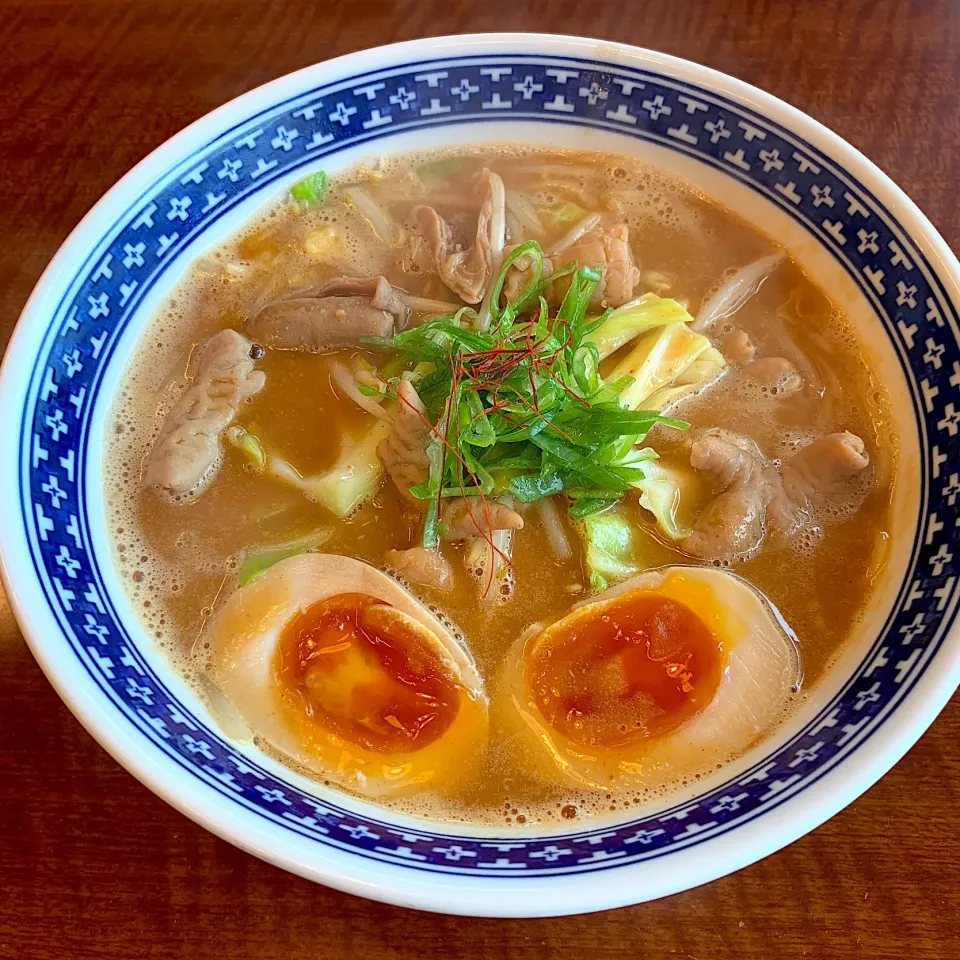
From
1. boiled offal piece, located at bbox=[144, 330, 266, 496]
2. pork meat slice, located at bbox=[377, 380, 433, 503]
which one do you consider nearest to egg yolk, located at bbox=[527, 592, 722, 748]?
pork meat slice, located at bbox=[377, 380, 433, 503]

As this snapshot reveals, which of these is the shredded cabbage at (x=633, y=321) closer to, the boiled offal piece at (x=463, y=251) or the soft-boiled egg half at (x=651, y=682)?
the boiled offal piece at (x=463, y=251)

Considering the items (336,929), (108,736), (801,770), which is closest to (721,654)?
(801,770)

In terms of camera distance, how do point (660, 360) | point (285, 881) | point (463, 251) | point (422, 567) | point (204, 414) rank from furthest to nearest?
point (463, 251), point (660, 360), point (204, 414), point (422, 567), point (285, 881)

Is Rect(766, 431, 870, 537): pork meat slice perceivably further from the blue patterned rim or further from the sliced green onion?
the sliced green onion

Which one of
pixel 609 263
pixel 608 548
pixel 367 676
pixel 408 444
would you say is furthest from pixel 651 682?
pixel 609 263

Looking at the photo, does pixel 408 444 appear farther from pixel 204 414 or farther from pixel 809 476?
pixel 809 476

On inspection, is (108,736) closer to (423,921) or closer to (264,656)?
(264,656)

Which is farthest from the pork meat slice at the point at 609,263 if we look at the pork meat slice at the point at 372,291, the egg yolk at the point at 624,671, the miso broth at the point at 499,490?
the egg yolk at the point at 624,671
